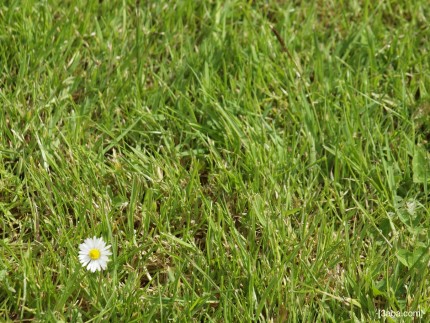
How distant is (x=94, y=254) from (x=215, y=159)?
0.67 meters

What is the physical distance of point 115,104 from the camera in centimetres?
296

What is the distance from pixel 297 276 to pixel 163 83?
1.04 m

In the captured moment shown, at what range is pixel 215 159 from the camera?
9.13ft

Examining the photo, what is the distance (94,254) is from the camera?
91.2 inches

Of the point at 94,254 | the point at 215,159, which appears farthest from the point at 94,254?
the point at 215,159

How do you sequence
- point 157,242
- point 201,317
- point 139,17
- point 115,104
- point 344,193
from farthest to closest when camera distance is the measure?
1. point 139,17
2. point 115,104
3. point 344,193
4. point 157,242
5. point 201,317

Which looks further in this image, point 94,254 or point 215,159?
point 215,159

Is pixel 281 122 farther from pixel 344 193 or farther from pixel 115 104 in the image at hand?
pixel 115 104

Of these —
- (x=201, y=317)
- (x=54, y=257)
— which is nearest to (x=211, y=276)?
(x=201, y=317)

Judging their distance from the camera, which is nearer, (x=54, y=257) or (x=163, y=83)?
(x=54, y=257)

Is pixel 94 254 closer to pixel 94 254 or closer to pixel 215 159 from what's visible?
pixel 94 254

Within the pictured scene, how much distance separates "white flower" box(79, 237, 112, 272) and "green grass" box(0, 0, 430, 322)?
45mm

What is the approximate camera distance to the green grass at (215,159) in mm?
2367

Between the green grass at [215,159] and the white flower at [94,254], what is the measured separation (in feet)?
0.15
